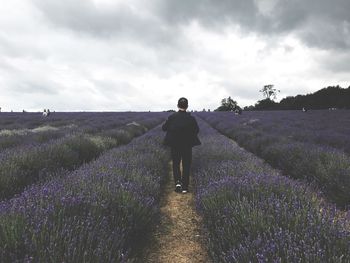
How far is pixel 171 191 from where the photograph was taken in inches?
206

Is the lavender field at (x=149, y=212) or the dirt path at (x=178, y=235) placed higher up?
the lavender field at (x=149, y=212)

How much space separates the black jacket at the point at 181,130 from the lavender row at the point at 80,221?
45.2 inches

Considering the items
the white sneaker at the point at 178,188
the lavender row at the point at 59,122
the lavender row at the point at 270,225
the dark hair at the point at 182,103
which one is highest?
the dark hair at the point at 182,103

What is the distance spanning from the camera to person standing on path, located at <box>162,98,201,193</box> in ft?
16.9

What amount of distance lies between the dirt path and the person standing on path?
49cm

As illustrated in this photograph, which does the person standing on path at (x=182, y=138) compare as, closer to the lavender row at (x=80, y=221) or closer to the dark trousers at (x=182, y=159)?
the dark trousers at (x=182, y=159)

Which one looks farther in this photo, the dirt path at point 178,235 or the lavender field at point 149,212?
the dirt path at point 178,235

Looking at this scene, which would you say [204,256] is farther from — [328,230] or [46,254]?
[46,254]

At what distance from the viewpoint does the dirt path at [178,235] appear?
9.12ft

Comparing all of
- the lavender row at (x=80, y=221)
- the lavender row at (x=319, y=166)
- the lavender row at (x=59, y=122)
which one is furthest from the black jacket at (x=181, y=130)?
the lavender row at (x=59, y=122)

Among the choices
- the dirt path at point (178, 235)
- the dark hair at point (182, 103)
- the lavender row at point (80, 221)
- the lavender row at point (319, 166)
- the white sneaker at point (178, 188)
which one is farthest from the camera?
the dark hair at point (182, 103)


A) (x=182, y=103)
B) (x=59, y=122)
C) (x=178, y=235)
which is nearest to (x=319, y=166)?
(x=182, y=103)

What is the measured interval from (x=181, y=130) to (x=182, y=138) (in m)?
0.14

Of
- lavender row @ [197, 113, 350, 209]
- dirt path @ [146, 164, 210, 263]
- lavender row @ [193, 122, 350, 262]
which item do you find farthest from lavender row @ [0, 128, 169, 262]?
lavender row @ [197, 113, 350, 209]
